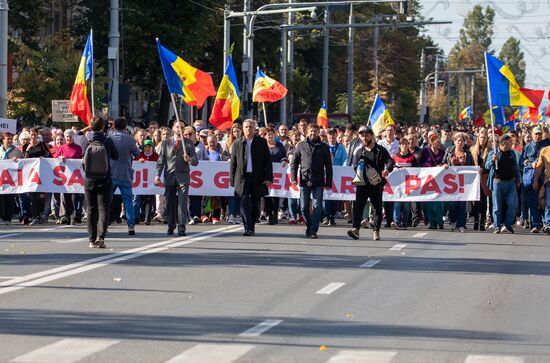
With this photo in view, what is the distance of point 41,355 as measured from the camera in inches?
375

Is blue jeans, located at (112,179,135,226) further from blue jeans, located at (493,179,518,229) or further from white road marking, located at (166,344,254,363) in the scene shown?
white road marking, located at (166,344,254,363)

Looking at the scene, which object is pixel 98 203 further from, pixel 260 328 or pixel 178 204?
pixel 260 328

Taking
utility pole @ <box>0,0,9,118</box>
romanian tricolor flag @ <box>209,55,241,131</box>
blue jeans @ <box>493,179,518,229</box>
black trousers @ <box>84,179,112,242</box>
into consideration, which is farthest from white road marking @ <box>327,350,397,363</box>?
utility pole @ <box>0,0,9,118</box>

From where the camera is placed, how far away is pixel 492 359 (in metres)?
9.82

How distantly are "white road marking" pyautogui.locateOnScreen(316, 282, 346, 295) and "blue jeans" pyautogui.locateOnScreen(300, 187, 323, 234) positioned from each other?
21.7 ft

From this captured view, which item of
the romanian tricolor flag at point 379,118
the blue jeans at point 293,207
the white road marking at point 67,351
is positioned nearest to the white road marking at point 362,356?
the white road marking at point 67,351

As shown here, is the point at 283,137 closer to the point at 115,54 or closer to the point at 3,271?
the point at 115,54

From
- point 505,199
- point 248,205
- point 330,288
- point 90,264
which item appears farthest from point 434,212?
point 330,288

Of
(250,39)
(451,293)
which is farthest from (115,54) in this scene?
(451,293)

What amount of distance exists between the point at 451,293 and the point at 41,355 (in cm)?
563

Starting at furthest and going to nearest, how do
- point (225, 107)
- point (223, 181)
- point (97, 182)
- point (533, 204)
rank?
point (225, 107) → point (223, 181) → point (533, 204) → point (97, 182)

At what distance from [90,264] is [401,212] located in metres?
10.3

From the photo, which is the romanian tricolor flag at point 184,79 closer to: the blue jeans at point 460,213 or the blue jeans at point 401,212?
the blue jeans at point 401,212

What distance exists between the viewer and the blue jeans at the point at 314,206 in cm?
2130
